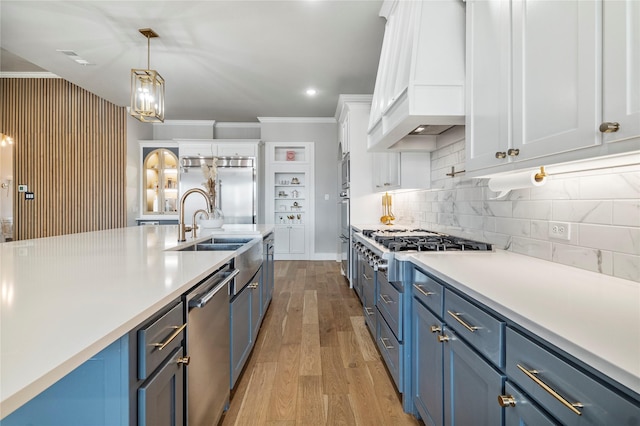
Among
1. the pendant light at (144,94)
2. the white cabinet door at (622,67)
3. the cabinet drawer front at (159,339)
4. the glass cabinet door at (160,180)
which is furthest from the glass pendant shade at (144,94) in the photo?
the glass cabinet door at (160,180)

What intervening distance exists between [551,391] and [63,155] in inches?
283

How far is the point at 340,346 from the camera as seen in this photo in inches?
104

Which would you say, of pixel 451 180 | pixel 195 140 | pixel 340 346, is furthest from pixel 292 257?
pixel 451 180

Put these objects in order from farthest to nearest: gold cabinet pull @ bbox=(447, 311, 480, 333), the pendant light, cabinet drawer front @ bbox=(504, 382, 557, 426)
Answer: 1. the pendant light
2. gold cabinet pull @ bbox=(447, 311, 480, 333)
3. cabinet drawer front @ bbox=(504, 382, 557, 426)

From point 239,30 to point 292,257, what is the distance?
4.28 meters

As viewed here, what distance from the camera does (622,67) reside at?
85cm

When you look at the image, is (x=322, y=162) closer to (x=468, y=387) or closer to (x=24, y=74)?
(x=24, y=74)

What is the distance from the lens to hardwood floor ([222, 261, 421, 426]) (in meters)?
1.78

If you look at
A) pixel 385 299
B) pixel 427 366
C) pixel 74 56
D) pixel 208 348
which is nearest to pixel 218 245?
pixel 208 348

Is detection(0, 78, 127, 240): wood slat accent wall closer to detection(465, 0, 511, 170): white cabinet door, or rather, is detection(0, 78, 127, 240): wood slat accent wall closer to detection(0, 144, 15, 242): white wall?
detection(0, 144, 15, 242): white wall

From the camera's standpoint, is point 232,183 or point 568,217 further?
point 232,183

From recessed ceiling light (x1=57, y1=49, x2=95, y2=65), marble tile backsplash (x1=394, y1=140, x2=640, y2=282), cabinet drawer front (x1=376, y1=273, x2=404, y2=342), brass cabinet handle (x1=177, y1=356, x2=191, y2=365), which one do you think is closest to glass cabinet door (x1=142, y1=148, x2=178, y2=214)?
recessed ceiling light (x1=57, y1=49, x2=95, y2=65)

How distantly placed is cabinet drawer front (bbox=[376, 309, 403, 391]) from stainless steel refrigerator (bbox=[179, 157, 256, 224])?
13.9 feet

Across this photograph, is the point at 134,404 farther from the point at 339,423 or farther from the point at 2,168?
the point at 2,168
